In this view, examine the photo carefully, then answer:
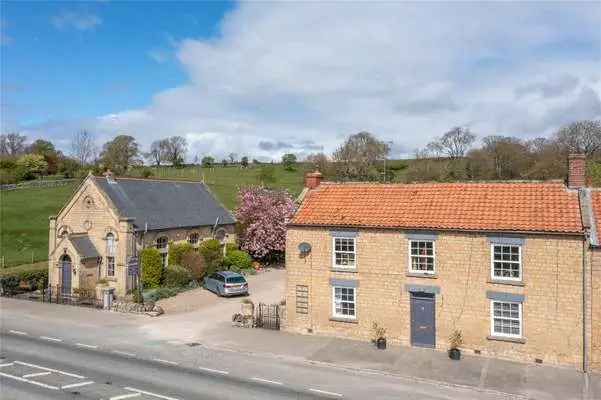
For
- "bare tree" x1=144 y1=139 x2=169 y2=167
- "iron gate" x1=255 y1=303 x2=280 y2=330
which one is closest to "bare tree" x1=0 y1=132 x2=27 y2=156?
"bare tree" x1=144 y1=139 x2=169 y2=167

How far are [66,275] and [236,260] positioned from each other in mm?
14090

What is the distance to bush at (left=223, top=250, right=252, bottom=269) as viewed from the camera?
4441 centimetres

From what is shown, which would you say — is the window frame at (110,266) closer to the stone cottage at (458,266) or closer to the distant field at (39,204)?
the stone cottage at (458,266)

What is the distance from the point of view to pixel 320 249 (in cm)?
2484

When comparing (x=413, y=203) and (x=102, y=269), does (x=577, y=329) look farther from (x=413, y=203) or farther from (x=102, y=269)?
(x=102, y=269)

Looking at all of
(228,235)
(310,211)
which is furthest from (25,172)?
(310,211)

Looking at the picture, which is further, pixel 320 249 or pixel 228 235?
pixel 228 235

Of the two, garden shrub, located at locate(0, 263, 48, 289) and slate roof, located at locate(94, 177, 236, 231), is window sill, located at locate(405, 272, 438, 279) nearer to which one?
slate roof, located at locate(94, 177, 236, 231)

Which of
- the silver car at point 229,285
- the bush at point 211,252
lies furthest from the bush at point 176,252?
the silver car at point 229,285

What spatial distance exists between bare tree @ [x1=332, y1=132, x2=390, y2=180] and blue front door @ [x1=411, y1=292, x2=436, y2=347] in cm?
5895

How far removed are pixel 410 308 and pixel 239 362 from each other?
8014 mm

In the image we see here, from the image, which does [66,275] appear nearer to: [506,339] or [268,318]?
[268,318]

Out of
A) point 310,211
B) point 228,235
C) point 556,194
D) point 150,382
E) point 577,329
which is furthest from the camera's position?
point 228,235

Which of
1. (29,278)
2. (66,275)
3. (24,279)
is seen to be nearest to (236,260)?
(66,275)
